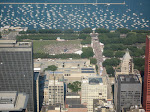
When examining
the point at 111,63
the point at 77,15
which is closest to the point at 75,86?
the point at 111,63

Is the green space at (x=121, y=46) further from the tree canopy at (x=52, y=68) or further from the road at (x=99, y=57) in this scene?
the tree canopy at (x=52, y=68)

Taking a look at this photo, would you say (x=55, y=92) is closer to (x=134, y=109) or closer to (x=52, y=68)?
(x=134, y=109)

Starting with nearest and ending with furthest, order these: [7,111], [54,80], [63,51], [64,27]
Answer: [7,111]
[54,80]
[63,51]
[64,27]

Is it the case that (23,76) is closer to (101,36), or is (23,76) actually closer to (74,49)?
(74,49)

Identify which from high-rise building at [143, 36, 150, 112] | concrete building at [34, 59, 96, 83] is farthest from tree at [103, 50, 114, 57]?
high-rise building at [143, 36, 150, 112]

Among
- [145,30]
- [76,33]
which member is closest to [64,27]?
[76,33]

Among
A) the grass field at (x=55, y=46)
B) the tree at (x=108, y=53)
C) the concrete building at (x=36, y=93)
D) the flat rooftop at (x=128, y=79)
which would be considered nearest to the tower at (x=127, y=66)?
the flat rooftop at (x=128, y=79)
